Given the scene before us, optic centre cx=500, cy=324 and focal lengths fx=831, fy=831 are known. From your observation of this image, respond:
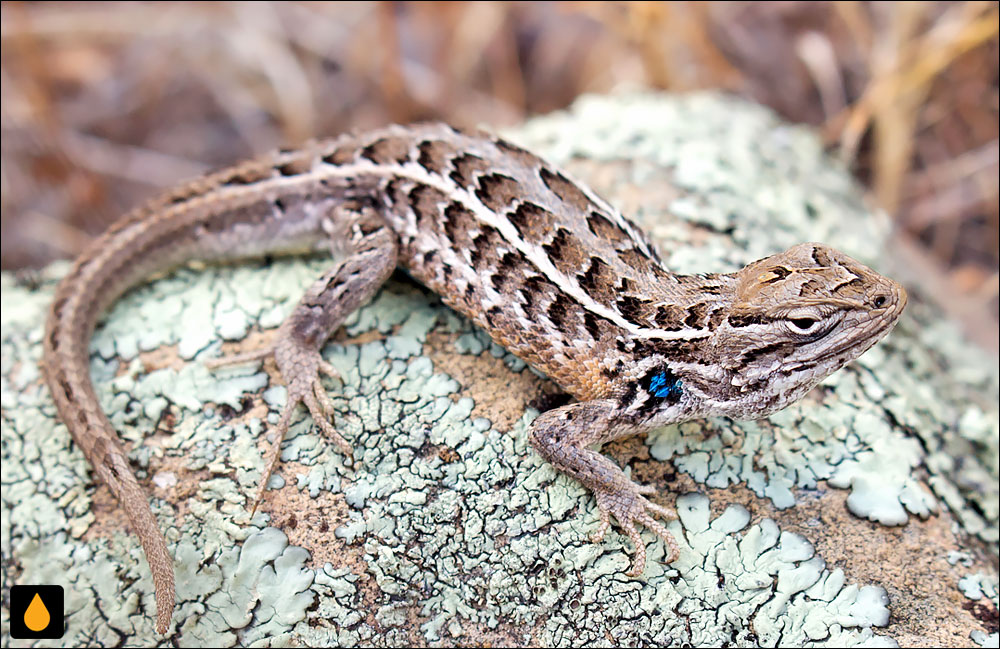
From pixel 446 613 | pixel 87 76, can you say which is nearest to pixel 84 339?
pixel 446 613

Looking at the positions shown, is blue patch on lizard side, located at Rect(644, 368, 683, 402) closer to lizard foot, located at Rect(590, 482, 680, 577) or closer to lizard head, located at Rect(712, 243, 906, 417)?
lizard head, located at Rect(712, 243, 906, 417)

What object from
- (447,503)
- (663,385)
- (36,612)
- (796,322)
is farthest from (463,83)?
(36,612)

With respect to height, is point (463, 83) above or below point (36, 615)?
above

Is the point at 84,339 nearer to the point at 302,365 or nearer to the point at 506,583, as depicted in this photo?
the point at 302,365

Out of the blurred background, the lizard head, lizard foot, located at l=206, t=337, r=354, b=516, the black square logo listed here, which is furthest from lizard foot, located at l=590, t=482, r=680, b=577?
the blurred background

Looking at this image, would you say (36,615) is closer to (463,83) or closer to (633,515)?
(633,515)

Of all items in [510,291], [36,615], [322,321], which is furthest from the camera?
[322,321]

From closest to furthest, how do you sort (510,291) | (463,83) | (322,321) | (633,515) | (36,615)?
(633,515) < (36,615) < (510,291) < (322,321) < (463,83)

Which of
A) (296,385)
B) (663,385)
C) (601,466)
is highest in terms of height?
(663,385)
